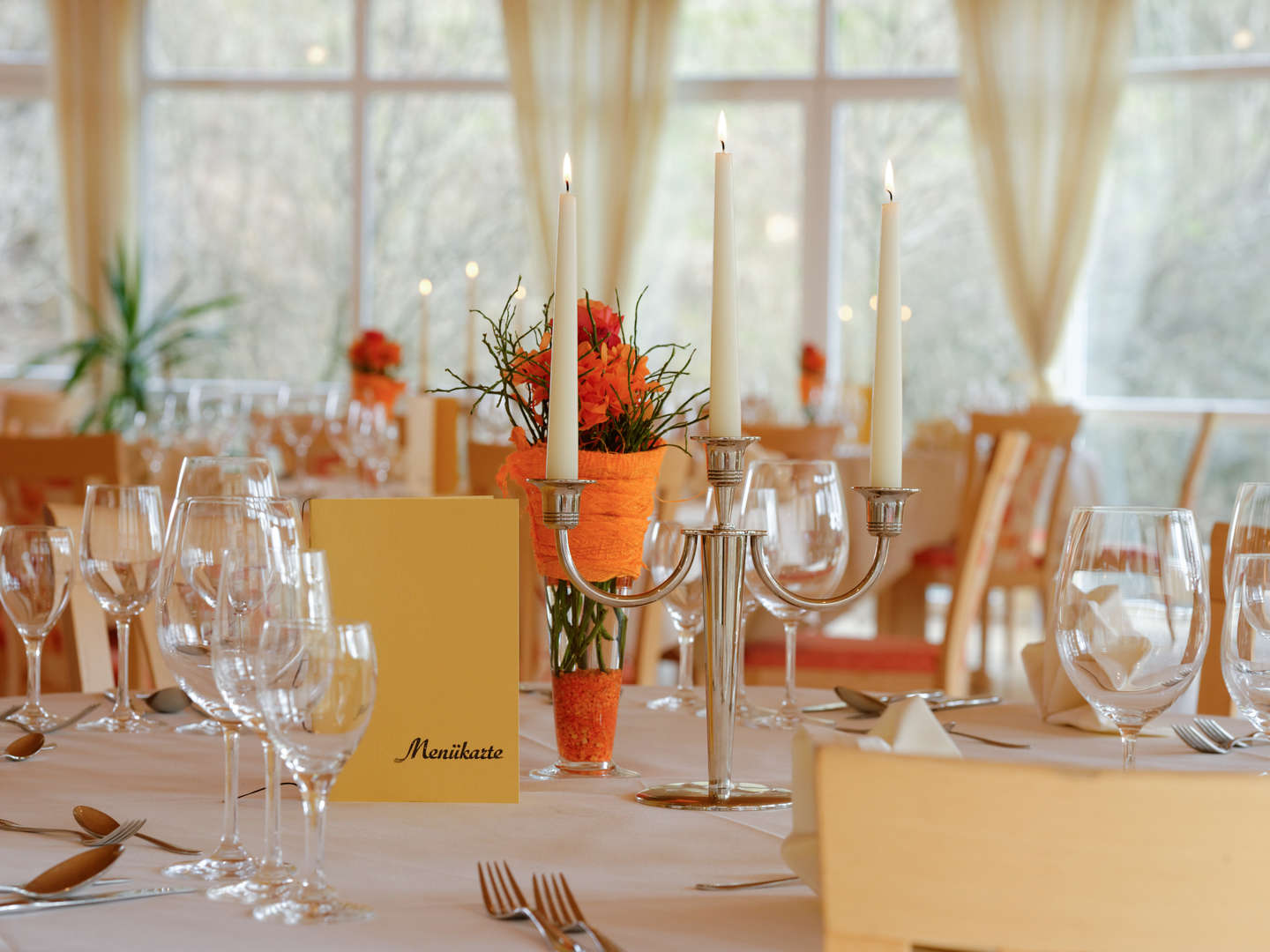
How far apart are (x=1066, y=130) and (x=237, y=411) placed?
441 cm

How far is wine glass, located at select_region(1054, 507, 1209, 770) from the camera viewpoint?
0.95m

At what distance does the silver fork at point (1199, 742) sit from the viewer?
1244 millimetres

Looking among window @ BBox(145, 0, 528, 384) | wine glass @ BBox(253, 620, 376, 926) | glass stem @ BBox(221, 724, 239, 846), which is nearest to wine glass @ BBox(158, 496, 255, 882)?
glass stem @ BBox(221, 724, 239, 846)

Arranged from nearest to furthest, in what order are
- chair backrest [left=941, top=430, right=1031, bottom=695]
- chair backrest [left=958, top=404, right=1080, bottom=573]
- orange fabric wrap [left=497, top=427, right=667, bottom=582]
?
orange fabric wrap [left=497, top=427, right=667, bottom=582] < chair backrest [left=941, top=430, right=1031, bottom=695] < chair backrest [left=958, top=404, right=1080, bottom=573]

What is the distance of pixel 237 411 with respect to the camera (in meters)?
4.21

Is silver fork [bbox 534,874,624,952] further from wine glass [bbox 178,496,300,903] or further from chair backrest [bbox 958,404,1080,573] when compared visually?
chair backrest [bbox 958,404,1080,573]

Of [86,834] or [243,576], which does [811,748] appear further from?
[86,834]

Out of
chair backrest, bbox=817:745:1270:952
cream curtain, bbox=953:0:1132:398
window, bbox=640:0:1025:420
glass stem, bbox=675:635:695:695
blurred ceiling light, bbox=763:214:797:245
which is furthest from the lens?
blurred ceiling light, bbox=763:214:797:245

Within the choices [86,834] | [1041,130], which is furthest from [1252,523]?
[1041,130]

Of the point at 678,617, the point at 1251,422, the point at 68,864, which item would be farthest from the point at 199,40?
the point at 68,864

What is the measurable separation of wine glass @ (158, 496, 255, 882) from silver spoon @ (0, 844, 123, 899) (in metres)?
0.04

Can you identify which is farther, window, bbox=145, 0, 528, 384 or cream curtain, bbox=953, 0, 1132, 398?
window, bbox=145, 0, 528, 384

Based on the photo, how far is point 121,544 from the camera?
4.17 feet

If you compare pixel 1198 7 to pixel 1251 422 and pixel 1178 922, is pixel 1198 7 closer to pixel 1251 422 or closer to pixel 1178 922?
pixel 1251 422
